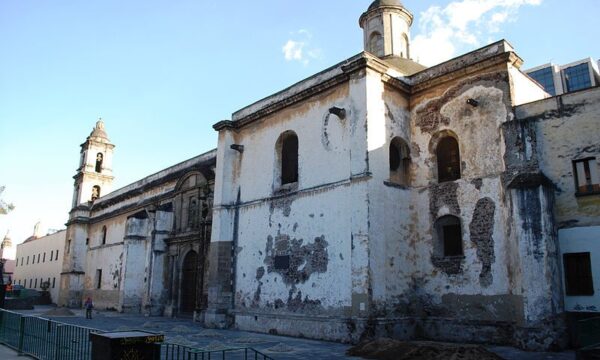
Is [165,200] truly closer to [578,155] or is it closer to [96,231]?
[96,231]

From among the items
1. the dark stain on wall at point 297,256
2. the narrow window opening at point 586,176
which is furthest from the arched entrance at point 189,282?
the narrow window opening at point 586,176

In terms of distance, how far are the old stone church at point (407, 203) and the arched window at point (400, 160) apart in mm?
37

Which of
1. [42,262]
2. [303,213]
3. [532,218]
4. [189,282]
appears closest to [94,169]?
[42,262]

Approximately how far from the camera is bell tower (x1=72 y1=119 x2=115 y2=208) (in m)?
35.8

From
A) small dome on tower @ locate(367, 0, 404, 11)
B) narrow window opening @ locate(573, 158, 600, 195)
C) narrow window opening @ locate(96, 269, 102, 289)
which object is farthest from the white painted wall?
narrow window opening @ locate(573, 158, 600, 195)

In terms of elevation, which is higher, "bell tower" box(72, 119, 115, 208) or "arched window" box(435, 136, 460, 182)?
"bell tower" box(72, 119, 115, 208)

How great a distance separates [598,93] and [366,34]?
10632mm

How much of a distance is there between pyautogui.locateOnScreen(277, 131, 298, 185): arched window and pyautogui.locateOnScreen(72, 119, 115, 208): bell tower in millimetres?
23591

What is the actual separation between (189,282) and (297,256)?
31.4ft

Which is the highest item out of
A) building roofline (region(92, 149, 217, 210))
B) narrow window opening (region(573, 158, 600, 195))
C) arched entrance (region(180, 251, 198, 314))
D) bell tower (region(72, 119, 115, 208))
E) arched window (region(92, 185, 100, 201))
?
bell tower (region(72, 119, 115, 208))

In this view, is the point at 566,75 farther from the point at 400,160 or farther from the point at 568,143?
the point at 568,143

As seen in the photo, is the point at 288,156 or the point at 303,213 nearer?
the point at 303,213

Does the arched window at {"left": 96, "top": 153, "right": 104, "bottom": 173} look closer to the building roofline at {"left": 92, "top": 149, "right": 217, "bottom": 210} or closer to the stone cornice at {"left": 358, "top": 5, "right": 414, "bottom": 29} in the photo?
the building roofline at {"left": 92, "top": 149, "right": 217, "bottom": 210}

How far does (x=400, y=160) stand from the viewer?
15.1m
